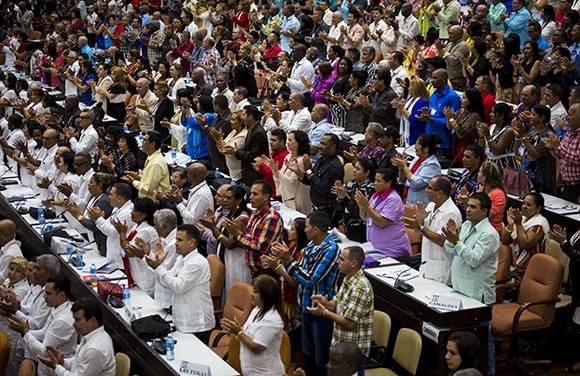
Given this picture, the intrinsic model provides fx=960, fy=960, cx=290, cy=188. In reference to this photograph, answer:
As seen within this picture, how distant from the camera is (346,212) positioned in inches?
388

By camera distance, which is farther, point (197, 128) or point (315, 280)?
point (197, 128)

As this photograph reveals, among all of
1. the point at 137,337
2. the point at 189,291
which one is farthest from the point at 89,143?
the point at 137,337

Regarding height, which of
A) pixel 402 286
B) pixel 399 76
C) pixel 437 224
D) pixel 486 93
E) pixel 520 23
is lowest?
pixel 402 286

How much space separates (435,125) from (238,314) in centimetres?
478

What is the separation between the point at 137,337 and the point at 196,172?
Answer: 2.53m

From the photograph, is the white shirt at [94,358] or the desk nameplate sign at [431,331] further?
the desk nameplate sign at [431,331]

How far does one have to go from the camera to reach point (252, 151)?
38.0 ft

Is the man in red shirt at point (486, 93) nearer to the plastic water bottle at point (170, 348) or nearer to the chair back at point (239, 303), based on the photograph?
the chair back at point (239, 303)

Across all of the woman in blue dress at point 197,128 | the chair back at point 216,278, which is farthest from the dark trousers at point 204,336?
the woman in blue dress at point 197,128

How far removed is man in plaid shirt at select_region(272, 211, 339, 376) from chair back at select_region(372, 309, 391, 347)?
39 cm

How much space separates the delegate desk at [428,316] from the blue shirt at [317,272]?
0.68 metres

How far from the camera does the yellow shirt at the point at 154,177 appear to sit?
36.5ft

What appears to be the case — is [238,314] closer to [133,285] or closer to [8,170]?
[133,285]

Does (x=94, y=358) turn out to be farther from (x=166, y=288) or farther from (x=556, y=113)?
(x=556, y=113)
